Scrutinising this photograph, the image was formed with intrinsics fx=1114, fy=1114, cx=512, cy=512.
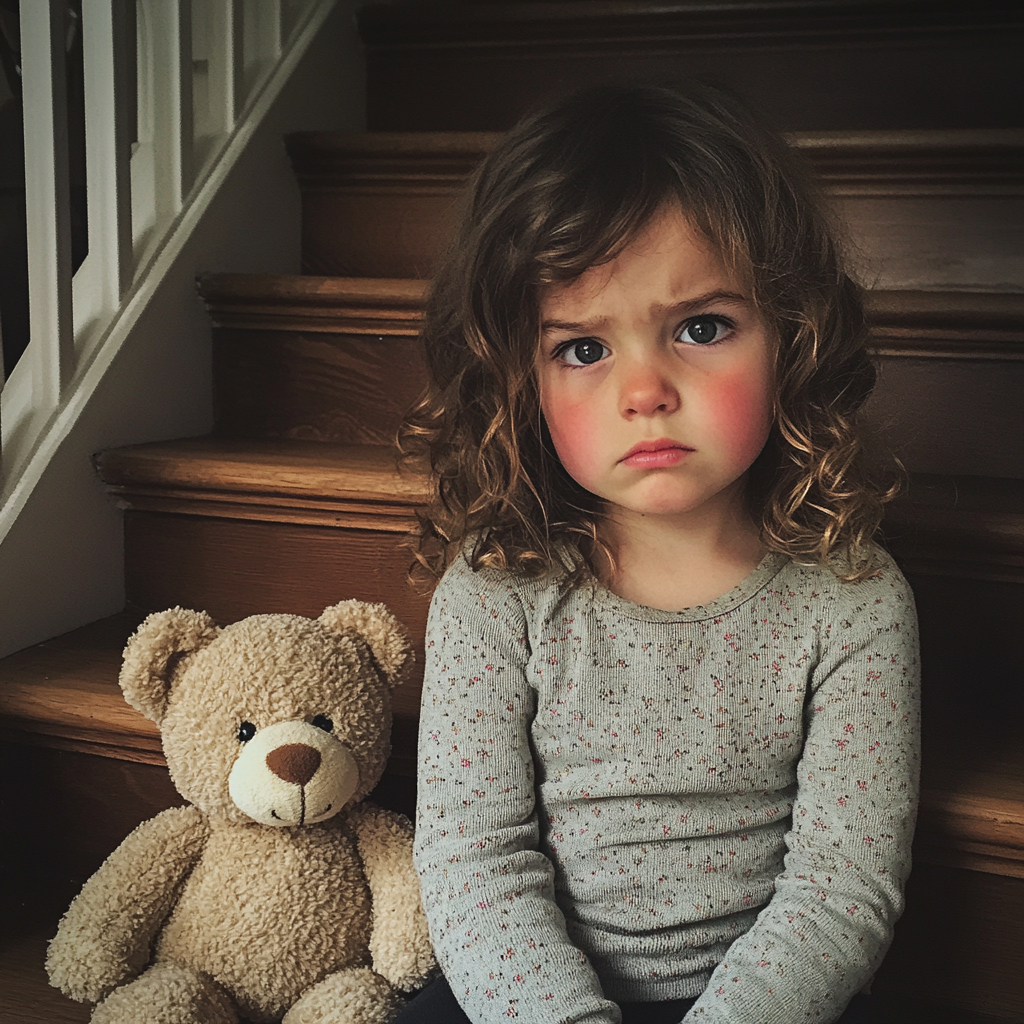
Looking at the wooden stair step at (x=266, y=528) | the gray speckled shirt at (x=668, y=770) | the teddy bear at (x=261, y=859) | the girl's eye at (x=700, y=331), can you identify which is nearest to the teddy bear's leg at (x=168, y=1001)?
the teddy bear at (x=261, y=859)

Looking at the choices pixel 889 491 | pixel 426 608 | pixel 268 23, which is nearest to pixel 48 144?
pixel 268 23

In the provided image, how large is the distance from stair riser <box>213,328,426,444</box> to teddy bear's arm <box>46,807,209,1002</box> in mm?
569

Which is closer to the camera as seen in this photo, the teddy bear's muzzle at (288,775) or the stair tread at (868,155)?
the teddy bear's muzzle at (288,775)

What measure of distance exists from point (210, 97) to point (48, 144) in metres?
0.38

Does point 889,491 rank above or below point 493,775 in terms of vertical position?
above

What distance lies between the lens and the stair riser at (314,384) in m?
1.41

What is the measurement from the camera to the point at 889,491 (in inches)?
37.4

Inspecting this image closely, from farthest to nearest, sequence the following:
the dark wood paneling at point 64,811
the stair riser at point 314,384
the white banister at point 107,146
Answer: the stair riser at point 314,384 → the white banister at point 107,146 → the dark wood paneling at point 64,811

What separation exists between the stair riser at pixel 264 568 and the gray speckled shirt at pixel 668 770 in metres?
0.26

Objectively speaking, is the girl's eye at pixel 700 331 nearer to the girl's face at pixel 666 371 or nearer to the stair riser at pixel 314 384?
the girl's face at pixel 666 371

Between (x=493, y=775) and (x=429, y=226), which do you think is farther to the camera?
(x=429, y=226)

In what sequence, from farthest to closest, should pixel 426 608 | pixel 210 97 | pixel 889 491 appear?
pixel 210 97
pixel 426 608
pixel 889 491

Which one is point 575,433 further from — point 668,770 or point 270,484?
point 270,484

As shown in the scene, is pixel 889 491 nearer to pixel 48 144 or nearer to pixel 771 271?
pixel 771 271
